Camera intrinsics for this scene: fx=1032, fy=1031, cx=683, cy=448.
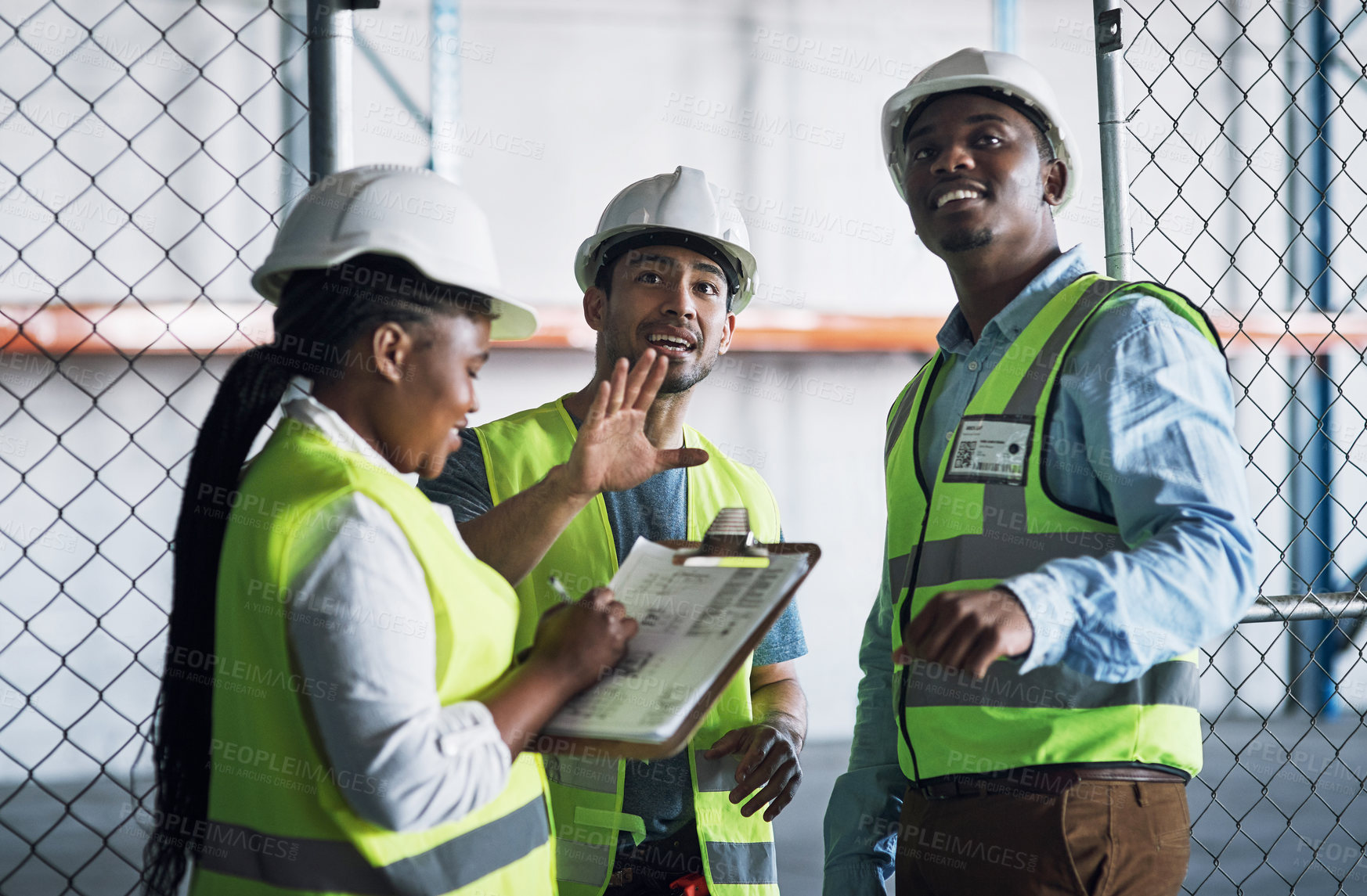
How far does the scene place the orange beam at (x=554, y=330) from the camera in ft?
22.0

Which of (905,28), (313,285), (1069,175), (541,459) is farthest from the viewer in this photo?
(905,28)

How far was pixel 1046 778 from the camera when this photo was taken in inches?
68.3

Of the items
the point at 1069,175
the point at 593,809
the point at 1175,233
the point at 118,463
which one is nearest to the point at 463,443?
the point at 593,809

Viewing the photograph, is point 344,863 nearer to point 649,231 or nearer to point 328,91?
point 328,91

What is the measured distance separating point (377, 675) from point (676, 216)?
5.40ft

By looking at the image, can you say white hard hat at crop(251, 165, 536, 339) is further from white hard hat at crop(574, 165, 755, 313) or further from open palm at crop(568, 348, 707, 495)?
white hard hat at crop(574, 165, 755, 313)

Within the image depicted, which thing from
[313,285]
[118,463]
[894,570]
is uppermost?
[313,285]

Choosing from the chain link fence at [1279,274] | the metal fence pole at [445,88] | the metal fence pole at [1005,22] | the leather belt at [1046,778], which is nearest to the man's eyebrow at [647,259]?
the leather belt at [1046,778]

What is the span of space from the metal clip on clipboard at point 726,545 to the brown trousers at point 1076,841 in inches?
23.6

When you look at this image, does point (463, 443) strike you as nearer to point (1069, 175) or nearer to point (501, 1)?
point (1069, 175)

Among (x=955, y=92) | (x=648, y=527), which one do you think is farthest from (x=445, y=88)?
(x=955, y=92)

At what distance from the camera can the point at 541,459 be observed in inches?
97.3

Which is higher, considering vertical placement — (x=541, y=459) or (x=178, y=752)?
(x=541, y=459)

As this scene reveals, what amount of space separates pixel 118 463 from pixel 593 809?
242 inches
